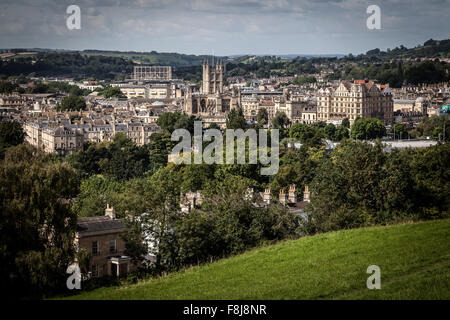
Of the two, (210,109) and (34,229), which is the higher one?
(210,109)

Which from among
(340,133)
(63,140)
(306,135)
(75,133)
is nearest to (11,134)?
(63,140)

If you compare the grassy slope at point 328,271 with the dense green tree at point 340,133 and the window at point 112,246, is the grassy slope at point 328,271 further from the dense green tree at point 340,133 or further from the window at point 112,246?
the dense green tree at point 340,133

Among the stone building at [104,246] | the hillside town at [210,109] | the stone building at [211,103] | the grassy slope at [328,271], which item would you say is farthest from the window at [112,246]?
the stone building at [211,103]

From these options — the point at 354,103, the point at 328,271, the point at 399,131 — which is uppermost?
the point at 354,103

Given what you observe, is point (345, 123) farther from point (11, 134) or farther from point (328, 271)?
point (328, 271)

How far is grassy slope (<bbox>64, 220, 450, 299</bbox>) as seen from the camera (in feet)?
51.5

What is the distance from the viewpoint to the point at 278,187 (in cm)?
4628

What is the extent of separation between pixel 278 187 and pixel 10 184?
26666 mm

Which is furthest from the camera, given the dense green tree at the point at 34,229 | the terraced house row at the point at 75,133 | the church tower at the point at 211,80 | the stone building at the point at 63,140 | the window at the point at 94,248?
the church tower at the point at 211,80

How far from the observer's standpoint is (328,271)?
689 inches

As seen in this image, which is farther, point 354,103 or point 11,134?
point 354,103

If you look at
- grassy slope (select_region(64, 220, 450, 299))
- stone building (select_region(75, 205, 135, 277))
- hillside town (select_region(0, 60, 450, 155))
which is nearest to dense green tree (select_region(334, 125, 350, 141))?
hillside town (select_region(0, 60, 450, 155))

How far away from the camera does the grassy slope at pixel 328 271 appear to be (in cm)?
1571
